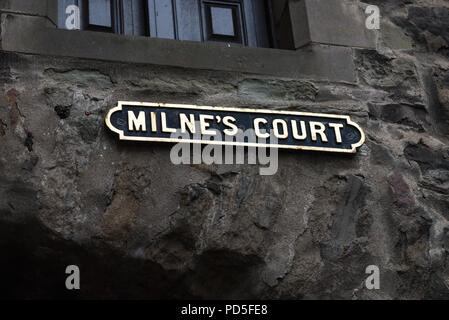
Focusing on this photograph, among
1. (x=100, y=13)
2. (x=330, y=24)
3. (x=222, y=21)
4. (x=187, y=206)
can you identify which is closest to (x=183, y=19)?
(x=222, y=21)

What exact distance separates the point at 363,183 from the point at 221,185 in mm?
618

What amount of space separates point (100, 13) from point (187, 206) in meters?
1.19

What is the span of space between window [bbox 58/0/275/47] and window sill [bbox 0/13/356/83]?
1.10ft

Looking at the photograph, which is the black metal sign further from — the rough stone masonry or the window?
the window

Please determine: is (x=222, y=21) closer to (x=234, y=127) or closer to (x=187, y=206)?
(x=234, y=127)

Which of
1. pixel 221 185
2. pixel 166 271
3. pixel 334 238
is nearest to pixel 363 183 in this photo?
pixel 334 238

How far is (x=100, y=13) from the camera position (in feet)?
14.0

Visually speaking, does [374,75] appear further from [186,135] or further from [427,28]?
[186,135]

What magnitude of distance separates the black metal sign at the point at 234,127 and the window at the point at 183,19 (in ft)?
2.12

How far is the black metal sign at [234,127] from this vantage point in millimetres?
3697

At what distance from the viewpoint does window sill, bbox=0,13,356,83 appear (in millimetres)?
3809

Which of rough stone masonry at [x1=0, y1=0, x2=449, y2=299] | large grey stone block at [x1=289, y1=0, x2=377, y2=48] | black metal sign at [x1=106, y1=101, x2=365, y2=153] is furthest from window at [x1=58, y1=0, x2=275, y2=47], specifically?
black metal sign at [x1=106, y1=101, x2=365, y2=153]

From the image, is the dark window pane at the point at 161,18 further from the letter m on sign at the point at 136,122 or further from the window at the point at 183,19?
the letter m on sign at the point at 136,122
